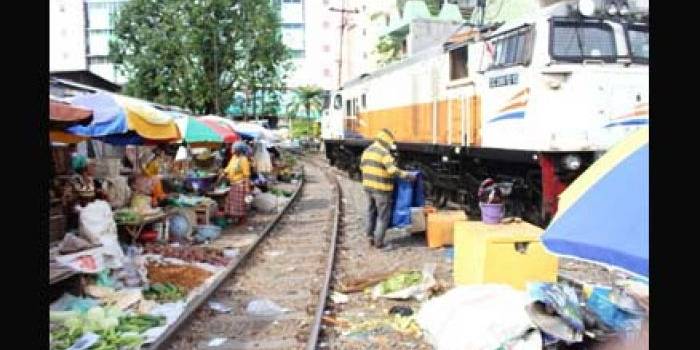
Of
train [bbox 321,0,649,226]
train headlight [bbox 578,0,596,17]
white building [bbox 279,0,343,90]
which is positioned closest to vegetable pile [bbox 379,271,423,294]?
train [bbox 321,0,649,226]

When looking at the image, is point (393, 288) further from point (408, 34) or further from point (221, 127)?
point (408, 34)

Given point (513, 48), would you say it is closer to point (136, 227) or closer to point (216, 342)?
point (136, 227)

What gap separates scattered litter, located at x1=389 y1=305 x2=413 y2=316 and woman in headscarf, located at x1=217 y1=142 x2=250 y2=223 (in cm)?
723

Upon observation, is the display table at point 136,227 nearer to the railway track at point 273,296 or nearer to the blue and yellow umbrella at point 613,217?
the railway track at point 273,296

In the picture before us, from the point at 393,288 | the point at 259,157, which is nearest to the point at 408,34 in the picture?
the point at 259,157


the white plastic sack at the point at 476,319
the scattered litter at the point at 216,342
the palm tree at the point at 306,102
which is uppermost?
the palm tree at the point at 306,102

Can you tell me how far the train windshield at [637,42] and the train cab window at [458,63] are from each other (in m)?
2.98

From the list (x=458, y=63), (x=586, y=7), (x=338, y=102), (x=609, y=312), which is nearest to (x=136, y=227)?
(x=458, y=63)

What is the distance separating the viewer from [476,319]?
5168 millimetres

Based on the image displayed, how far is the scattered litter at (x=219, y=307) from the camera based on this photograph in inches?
297

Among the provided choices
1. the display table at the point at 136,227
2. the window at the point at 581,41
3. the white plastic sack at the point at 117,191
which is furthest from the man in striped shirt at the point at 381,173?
the white plastic sack at the point at 117,191

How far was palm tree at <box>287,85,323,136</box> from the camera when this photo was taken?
210 feet

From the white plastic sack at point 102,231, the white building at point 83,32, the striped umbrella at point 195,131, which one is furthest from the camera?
the white building at point 83,32

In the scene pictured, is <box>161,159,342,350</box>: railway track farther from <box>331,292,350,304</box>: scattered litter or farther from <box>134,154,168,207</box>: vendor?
<box>134,154,168,207</box>: vendor
